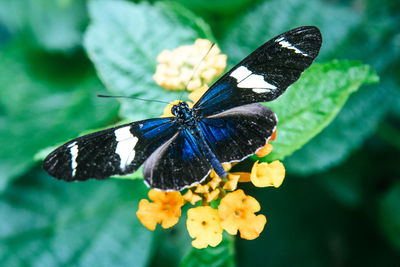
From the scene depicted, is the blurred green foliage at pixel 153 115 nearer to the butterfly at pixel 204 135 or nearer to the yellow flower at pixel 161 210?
the butterfly at pixel 204 135

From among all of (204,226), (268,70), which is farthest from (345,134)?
(204,226)

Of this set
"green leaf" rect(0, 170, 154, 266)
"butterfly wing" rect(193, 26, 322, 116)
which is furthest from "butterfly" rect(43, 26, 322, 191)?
"green leaf" rect(0, 170, 154, 266)

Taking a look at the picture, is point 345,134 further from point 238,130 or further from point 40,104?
point 40,104

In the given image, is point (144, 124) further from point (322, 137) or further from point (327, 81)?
point (322, 137)

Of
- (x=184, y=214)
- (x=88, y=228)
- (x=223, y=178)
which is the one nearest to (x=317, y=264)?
(x=184, y=214)

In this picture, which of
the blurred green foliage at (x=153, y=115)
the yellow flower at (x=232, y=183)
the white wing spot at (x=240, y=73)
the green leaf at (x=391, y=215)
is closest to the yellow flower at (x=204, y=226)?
the yellow flower at (x=232, y=183)

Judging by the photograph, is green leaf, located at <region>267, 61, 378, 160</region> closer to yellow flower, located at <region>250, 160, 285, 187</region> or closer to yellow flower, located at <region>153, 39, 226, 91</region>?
yellow flower, located at <region>250, 160, 285, 187</region>
